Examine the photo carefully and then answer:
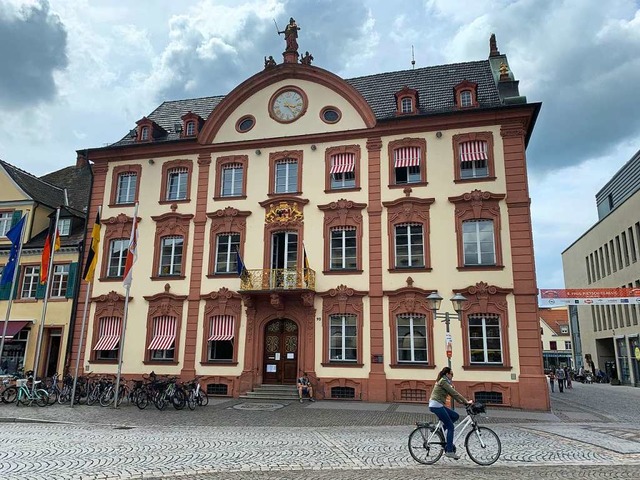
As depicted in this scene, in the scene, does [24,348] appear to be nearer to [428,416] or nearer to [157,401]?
Answer: [157,401]

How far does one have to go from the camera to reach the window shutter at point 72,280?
88.3 feet

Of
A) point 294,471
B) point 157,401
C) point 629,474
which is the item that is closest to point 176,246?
point 157,401

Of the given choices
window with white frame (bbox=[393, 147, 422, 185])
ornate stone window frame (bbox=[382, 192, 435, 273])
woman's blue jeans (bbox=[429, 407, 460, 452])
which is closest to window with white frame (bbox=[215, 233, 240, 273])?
ornate stone window frame (bbox=[382, 192, 435, 273])

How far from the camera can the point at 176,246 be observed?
25.8 metres

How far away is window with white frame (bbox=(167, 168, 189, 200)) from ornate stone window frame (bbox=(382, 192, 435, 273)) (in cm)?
1050

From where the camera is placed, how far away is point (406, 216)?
2311 cm

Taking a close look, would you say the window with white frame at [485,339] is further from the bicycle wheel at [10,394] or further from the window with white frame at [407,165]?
the bicycle wheel at [10,394]

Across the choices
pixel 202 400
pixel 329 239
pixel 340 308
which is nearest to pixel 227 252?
pixel 329 239

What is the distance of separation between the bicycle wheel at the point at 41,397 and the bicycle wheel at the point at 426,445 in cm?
1588

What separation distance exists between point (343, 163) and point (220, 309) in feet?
29.6

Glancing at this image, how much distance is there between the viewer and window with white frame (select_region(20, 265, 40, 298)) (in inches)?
1099

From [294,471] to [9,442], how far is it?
733cm

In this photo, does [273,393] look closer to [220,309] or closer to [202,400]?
[202,400]

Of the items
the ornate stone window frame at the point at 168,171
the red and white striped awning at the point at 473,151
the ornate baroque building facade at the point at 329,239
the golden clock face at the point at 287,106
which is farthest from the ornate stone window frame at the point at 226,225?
the red and white striped awning at the point at 473,151
